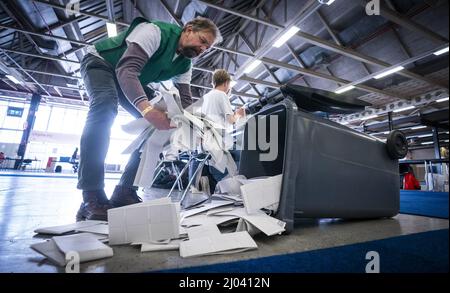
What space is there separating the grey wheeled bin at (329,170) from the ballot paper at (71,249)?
516 millimetres

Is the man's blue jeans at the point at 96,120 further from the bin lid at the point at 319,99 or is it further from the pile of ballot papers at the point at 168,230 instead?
the bin lid at the point at 319,99

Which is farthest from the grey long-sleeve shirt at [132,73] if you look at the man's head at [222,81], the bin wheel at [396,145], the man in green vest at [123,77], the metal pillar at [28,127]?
the metal pillar at [28,127]

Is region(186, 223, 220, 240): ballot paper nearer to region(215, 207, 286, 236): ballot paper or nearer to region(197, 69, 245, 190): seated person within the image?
region(215, 207, 286, 236): ballot paper

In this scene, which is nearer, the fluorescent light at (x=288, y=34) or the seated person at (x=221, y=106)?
the seated person at (x=221, y=106)

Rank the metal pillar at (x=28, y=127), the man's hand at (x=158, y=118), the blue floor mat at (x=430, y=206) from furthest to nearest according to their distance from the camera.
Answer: the metal pillar at (x=28, y=127)
the man's hand at (x=158, y=118)
the blue floor mat at (x=430, y=206)

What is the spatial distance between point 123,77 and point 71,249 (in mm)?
622

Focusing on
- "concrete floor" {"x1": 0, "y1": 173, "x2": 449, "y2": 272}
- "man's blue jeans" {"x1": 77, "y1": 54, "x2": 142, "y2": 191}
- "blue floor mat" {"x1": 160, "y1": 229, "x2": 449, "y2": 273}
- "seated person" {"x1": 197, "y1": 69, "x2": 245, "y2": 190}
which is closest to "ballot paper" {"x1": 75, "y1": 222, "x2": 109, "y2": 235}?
"concrete floor" {"x1": 0, "y1": 173, "x2": 449, "y2": 272}

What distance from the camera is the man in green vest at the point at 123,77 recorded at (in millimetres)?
844

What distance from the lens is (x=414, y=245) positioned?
475 millimetres

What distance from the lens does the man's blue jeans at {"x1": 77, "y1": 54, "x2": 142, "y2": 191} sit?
0.87 m

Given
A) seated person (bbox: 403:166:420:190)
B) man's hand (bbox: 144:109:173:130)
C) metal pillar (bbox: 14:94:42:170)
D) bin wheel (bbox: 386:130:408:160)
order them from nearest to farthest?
1. man's hand (bbox: 144:109:173:130)
2. bin wheel (bbox: 386:130:408:160)
3. seated person (bbox: 403:166:420:190)
4. metal pillar (bbox: 14:94:42:170)

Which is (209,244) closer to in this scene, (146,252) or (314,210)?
(146,252)

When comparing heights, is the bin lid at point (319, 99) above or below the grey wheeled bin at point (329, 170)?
above

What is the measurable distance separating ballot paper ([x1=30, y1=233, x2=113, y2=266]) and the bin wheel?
114 centimetres
